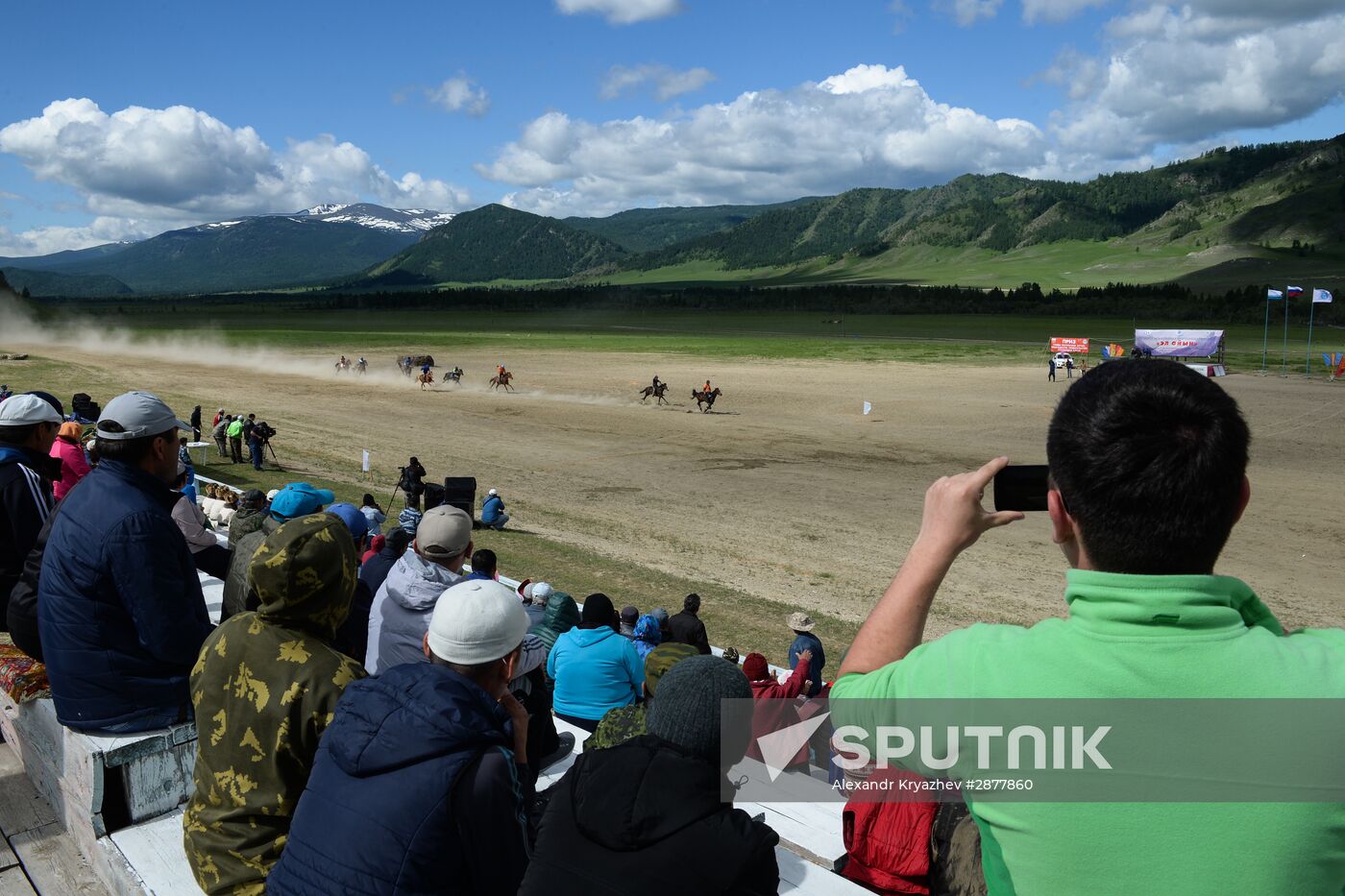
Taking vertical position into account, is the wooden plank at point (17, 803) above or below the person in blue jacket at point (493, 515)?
above

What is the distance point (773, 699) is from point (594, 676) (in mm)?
1151

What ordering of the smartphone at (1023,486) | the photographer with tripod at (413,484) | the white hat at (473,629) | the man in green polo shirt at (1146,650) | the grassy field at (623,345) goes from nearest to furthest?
the man in green polo shirt at (1146,650)
the smartphone at (1023,486)
the white hat at (473,629)
the grassy field at (623,345)
the photographer with tripod at (413,484)

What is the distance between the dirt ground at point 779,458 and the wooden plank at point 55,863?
928cm

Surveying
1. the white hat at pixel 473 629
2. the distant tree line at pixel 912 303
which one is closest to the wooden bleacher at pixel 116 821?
the white hat at pixel 473 629

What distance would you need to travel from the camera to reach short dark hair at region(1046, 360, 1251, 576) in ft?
4.86

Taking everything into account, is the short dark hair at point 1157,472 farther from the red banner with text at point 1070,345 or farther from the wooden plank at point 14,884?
the red banner with text at point 1070,345

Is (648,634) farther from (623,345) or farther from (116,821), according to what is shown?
(623,345)

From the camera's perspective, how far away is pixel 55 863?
3.81 m

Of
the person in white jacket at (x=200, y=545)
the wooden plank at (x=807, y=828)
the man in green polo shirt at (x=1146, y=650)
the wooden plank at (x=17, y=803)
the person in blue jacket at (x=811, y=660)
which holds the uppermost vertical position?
the man in green polo shirt at (x=1146, y=650)

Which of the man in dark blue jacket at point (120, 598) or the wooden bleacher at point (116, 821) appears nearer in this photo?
the wooden bleacher at point (116, 821)

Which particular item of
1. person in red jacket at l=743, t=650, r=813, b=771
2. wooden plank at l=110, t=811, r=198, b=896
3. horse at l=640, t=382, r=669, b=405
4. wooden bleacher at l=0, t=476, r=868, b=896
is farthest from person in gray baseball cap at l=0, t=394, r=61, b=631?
horse at l=640, t=382, r=669, b=405

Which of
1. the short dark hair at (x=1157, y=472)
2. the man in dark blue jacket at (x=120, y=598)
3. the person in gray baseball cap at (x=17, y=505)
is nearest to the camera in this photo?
the short dark hair at (x=1157, y=472)

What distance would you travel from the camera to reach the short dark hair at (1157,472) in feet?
4.86

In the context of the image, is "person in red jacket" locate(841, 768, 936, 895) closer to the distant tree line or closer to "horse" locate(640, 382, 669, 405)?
"horse" locate(640, 382, 669, 405)
